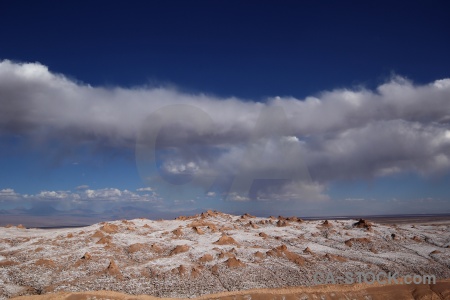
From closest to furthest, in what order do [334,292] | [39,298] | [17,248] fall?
1. [39,298]
2. [334,292]
3. [17,248]

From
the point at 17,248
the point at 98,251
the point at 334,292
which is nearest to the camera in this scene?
the point at 334,292

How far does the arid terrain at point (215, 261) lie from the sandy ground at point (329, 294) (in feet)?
0.36

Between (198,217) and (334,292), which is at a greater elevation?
(198,217)

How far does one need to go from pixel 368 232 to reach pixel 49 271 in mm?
52269

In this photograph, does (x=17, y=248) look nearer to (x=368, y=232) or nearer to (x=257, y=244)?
(x=257, y=244)

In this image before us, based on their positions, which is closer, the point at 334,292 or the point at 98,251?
the point at 334,292

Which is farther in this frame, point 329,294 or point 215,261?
point 215,261

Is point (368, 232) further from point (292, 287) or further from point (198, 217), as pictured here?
point (198, 217)

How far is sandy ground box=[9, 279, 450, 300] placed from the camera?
106ft

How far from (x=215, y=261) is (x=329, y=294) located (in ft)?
49.1

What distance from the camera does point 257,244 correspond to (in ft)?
167

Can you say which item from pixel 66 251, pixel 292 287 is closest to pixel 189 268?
pixel 292 287

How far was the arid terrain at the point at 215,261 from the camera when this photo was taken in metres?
34.2

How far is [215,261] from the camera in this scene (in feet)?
137
